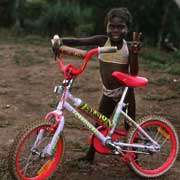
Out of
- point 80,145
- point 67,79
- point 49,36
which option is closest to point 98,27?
point 49,36

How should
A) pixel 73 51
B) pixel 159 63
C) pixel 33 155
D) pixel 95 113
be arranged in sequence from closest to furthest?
pixel 73 51 < pixel 33 155 < pixel 95 113 < pixel 159 63

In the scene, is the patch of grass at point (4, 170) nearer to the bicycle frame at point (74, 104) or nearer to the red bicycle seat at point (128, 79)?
the bicycle frame at point (74, 104)

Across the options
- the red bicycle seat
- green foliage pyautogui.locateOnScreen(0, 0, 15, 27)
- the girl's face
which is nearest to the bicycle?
the red bicycle seat

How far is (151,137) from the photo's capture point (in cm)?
387

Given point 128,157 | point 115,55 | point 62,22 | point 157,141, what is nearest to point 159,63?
point 62,22

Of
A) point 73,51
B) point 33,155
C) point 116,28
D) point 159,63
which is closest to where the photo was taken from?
point 73,51

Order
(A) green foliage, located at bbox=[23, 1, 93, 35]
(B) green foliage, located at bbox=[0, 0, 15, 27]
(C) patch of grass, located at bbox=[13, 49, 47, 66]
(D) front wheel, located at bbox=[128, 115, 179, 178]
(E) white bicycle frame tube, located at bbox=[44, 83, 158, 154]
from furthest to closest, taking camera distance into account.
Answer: (B) green foliage, located at bbox=[0, 0, 15, 27], (A) green foliage, located at bbox=[23, 1, 93, 35], (C) patch of grass, located at bbox=[13, 49, 47, 66], (D) front wheel, located at bbox=[128, 115, 179, 178], (E) white bicycle frame tube, located at bbox=[44, 83, 158, 154]

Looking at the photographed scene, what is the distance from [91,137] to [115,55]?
28.6 inches

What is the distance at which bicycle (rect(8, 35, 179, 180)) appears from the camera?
338 cm

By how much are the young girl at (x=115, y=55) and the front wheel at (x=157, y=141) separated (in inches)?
8.4

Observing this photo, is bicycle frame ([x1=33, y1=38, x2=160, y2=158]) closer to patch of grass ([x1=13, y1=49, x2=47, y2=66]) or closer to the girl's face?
the girl's face

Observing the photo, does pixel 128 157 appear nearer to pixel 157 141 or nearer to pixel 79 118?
pixel 157 141

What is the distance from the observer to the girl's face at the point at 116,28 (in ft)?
12.2

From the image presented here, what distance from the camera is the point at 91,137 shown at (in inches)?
149
